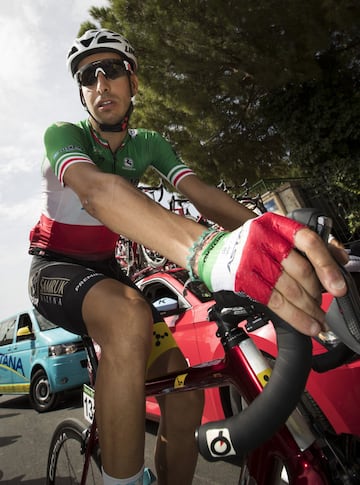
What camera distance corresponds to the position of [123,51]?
7.31ft

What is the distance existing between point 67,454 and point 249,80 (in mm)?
14066

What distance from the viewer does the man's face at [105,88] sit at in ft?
6.68

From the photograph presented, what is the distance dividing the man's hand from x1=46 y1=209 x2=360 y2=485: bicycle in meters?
0.06

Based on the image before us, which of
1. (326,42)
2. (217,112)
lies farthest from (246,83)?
(326,42)

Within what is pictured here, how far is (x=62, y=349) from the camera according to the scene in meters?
6.74

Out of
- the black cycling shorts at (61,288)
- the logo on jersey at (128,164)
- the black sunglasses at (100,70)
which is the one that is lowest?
the black cycling shorts at (61,288)

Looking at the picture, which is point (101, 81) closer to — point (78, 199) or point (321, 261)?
point (78, 199)

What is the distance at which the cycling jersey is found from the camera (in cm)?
199

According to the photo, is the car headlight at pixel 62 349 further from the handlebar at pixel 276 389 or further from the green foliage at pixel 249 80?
the green foliage at pixel 249 80

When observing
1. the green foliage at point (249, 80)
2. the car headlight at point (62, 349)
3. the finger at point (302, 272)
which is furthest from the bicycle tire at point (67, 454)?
the green foliage at point (249, 80)

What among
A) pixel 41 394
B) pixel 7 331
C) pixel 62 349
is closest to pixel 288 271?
pixel 62 349

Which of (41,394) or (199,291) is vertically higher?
(199,291)

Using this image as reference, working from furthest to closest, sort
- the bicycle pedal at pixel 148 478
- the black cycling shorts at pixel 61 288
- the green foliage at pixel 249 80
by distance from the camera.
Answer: the green foliage at pixel 249 80 → the bicycle pedal at pixel 148 478 → the black cycling shorts at pixel 61 288

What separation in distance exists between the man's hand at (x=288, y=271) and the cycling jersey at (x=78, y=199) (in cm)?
132
